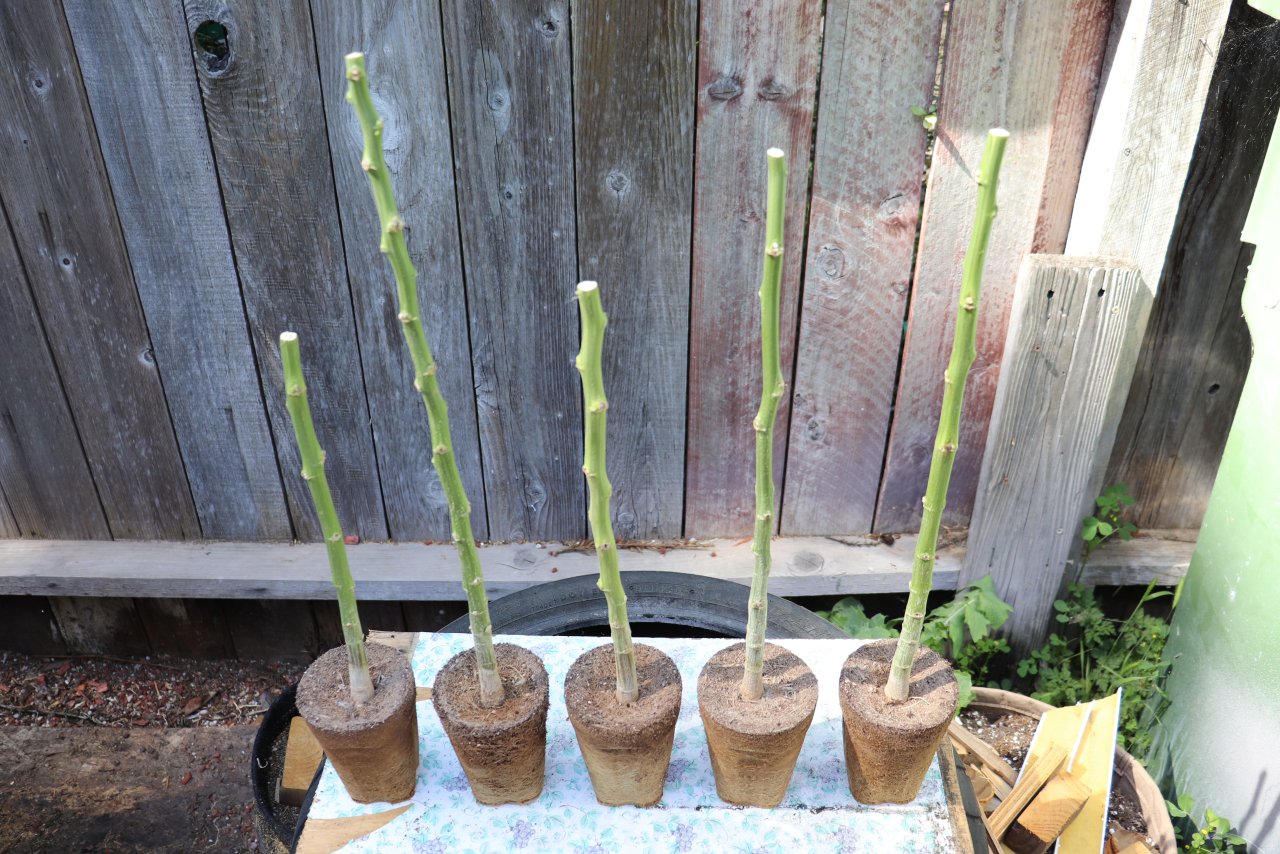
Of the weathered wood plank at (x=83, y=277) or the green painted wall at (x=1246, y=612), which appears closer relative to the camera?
the green painted wall at (x=1246, y=612)

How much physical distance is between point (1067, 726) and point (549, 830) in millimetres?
1055

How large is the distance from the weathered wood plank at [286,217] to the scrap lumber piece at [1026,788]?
154 centimetres

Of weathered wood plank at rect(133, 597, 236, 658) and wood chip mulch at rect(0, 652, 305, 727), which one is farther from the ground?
weathered wood plank at rect(133, 597, 236, 658)

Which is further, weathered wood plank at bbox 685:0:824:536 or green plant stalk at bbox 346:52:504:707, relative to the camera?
weathered wood plank at bbox 685:0:824:536

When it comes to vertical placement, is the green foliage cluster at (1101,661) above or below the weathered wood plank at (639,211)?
below

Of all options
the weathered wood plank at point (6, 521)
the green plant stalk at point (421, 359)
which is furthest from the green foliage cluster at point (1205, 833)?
Answer: the weathered wood plank at point (6, 521)

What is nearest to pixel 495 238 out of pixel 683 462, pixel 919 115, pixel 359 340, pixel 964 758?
pixel 359 340

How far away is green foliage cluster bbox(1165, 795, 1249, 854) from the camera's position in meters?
1.90

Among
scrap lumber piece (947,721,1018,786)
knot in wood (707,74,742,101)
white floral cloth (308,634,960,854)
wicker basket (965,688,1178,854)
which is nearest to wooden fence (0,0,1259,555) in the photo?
knot in wood (707,74,742,101)

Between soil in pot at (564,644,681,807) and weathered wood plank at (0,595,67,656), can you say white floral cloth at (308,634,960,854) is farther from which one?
weathered wood plank at (0,595,67,656)

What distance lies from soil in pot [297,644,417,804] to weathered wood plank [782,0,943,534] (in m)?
1.23

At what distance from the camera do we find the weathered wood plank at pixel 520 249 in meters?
1.77

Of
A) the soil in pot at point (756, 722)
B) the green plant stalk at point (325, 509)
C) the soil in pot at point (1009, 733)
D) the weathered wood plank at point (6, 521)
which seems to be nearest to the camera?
the green plant stalk at point (325, 509)

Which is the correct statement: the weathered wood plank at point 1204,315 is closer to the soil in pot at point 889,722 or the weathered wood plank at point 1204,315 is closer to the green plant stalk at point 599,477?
the soil in pot at point 889,722
